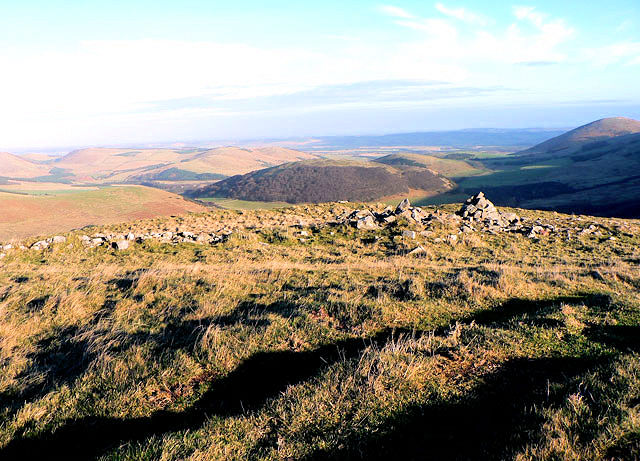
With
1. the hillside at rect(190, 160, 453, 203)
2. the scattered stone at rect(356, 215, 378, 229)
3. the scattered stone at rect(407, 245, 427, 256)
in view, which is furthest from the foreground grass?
the hillside at rect(190, 160, 453, 203)

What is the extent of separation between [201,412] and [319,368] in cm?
205

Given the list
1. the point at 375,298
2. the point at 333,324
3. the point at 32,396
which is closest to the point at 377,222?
the point at 375,298

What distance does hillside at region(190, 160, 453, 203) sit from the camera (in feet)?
546

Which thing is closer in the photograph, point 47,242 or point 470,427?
point 470,427

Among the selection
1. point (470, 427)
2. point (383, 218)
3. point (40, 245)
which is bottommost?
point (40, 245)

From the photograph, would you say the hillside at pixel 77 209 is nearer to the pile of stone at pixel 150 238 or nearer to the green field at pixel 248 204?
the green field at pixel 248 204

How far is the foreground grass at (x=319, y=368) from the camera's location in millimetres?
4203

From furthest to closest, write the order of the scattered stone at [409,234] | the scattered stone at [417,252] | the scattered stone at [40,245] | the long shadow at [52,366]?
the scattered stone at [409,234], the scattered stone at [40,245], the scattered stone at [417,252], the long shadow at [52,366]

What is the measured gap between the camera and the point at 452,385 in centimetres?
533

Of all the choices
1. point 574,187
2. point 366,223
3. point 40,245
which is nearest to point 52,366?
point 40,245

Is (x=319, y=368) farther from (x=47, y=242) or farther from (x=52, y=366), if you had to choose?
(x=47, y=242)

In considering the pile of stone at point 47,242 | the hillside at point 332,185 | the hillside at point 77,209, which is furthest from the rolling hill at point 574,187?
the pile of stone at point 47,242

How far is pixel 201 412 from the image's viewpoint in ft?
16.9

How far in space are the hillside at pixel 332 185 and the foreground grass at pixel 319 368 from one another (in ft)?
481
